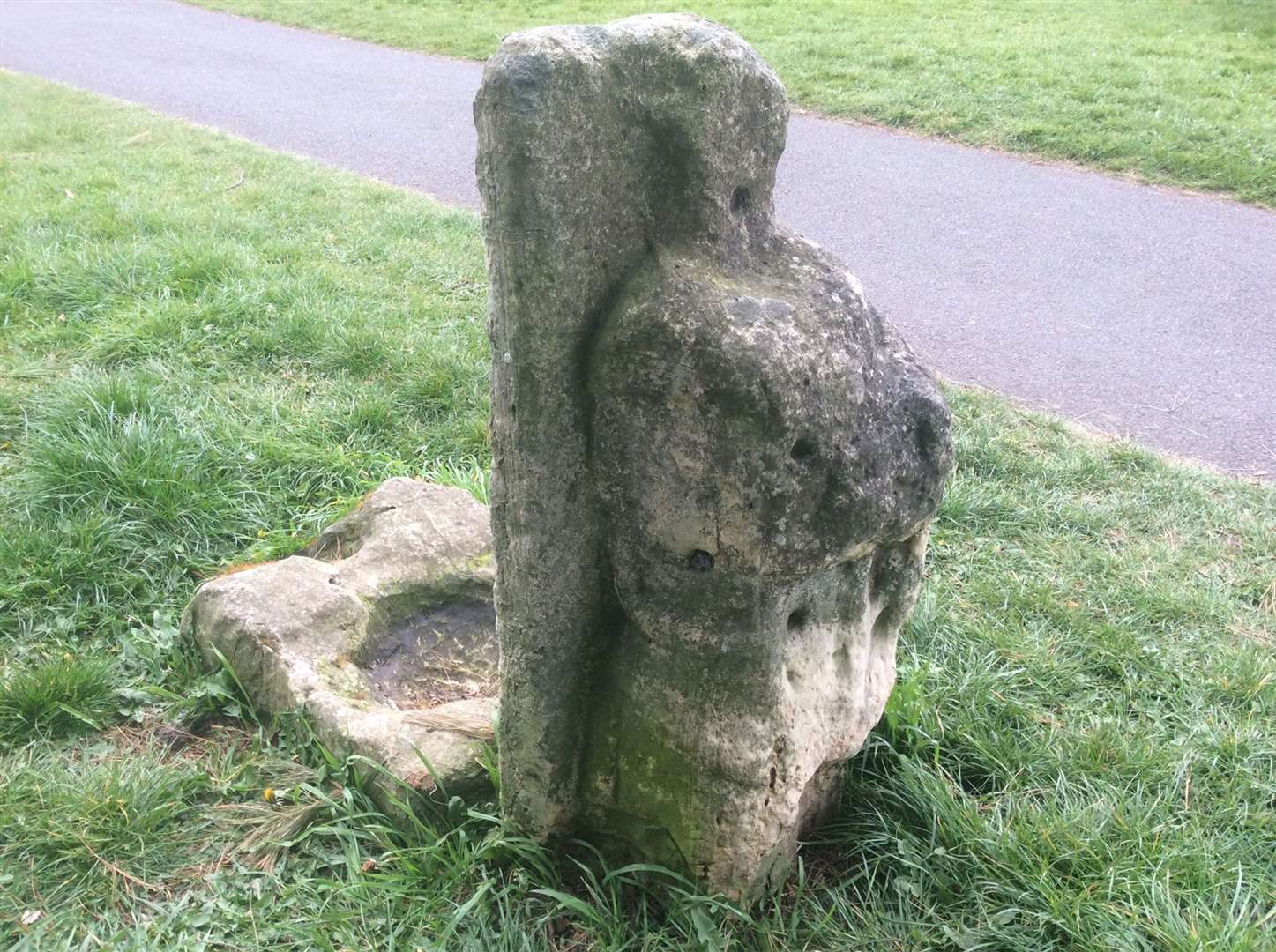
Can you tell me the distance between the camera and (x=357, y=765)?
253cm

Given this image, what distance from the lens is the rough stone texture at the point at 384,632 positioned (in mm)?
2545

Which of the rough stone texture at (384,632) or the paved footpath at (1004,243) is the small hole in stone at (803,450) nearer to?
the rough stone texture at (384,632)

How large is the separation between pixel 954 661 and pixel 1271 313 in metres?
3.96

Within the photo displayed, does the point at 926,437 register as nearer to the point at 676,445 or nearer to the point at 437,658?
the point at 676,445

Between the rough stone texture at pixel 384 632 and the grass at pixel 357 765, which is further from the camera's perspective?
the rough stone texture at pixel 384 632

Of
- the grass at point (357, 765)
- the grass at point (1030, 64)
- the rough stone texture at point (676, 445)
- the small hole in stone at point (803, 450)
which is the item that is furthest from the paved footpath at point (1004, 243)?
the small hole in stone at point (803, 450)

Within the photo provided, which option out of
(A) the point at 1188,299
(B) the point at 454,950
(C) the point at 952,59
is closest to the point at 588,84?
(B) the point at 454,950

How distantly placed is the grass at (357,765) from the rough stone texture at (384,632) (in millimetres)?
107

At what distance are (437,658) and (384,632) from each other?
18 centimetres

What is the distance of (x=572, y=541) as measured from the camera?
2031mm

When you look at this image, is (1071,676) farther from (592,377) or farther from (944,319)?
(944,319)

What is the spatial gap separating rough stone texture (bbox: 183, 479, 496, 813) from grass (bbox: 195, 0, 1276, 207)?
21.4 ft

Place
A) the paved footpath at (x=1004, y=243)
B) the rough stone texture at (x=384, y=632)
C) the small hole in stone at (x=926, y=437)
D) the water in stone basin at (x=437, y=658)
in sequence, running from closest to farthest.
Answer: the small hole in stone at (x=926, y=437) → the rough stone texture at (x=384, y=632) → the water in stone basin at (x=437, y=658) → the paved footpath at (x=1004, y=243)

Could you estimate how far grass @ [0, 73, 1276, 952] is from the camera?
2236mm
